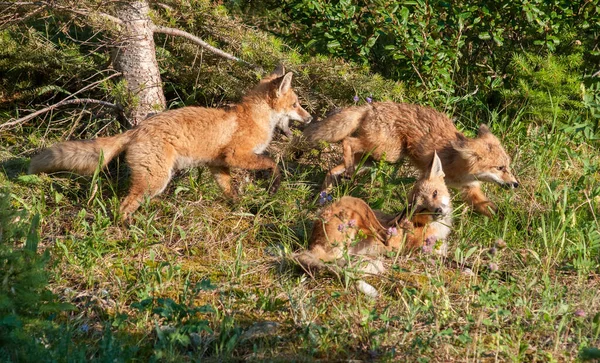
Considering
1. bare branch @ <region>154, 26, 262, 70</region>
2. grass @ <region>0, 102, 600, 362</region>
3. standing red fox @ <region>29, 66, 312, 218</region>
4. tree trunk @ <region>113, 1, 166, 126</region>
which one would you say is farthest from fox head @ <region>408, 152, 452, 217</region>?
tree trunk @ <region>113, 1, 166, 126</region>

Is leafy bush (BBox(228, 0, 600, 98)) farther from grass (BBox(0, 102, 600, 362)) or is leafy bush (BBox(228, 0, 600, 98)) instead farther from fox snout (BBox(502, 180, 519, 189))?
fox snout (BBox(502, 180, 519, 189))

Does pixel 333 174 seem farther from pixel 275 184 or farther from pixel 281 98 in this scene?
pixel 281 98

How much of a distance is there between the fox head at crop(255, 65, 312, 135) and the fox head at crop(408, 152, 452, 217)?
197cm

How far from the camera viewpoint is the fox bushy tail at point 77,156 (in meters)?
6.27

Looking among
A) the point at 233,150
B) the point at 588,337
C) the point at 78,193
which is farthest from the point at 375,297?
the point at 78,193

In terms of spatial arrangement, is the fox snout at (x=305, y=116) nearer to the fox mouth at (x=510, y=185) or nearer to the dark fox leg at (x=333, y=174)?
the dark fox leg at (x=333, y=174)

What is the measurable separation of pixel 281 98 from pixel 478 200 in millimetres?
2292

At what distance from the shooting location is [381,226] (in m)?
5.59

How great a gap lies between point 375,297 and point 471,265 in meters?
1.06

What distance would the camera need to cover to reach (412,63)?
7.57 m

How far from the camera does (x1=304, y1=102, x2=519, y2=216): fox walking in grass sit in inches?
268

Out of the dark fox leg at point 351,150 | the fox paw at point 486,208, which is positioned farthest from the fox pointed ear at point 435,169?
the dark fox leg at point 351,150

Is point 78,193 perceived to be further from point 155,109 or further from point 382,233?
point 382,233

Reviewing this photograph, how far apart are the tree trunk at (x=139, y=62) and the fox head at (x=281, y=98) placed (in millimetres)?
1103
